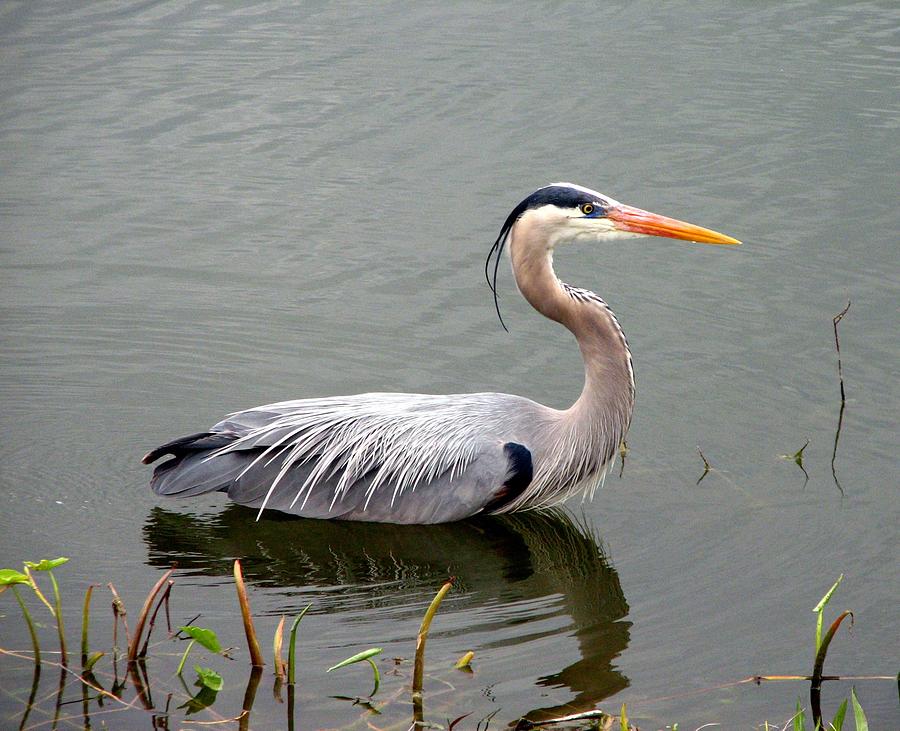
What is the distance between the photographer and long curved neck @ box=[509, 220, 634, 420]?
6910mm

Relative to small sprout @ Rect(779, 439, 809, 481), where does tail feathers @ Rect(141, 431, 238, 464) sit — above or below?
above

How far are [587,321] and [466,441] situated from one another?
3.05 feet

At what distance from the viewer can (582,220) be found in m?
6.90

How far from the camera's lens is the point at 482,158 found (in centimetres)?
1118

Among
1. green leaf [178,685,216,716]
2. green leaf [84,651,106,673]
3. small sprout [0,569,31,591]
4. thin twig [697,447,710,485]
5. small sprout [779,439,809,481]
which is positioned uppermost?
small sprout [0,569,31,591]

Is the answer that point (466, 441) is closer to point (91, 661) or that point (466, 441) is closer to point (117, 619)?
point (117, 619)

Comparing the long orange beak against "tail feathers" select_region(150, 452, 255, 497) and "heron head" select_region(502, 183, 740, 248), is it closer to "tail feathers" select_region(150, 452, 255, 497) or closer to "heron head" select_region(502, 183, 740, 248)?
"heron head" select_region(502, 183, 740, 248)

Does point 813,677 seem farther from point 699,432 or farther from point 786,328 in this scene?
point 786,328

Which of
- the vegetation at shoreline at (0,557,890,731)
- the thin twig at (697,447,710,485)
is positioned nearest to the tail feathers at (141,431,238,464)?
the vegetation at shoreline at (0,557,890,731)

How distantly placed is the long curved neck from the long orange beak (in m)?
0.40

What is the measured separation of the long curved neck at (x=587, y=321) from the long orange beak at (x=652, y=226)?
15.7 inches

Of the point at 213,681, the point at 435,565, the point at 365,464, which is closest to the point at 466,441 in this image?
the point at 365,464

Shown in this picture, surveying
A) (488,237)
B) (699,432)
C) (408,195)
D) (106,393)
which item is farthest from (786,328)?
(106,393)

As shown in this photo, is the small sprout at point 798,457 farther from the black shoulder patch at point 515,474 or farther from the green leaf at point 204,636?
the green leaf at point 204,636
